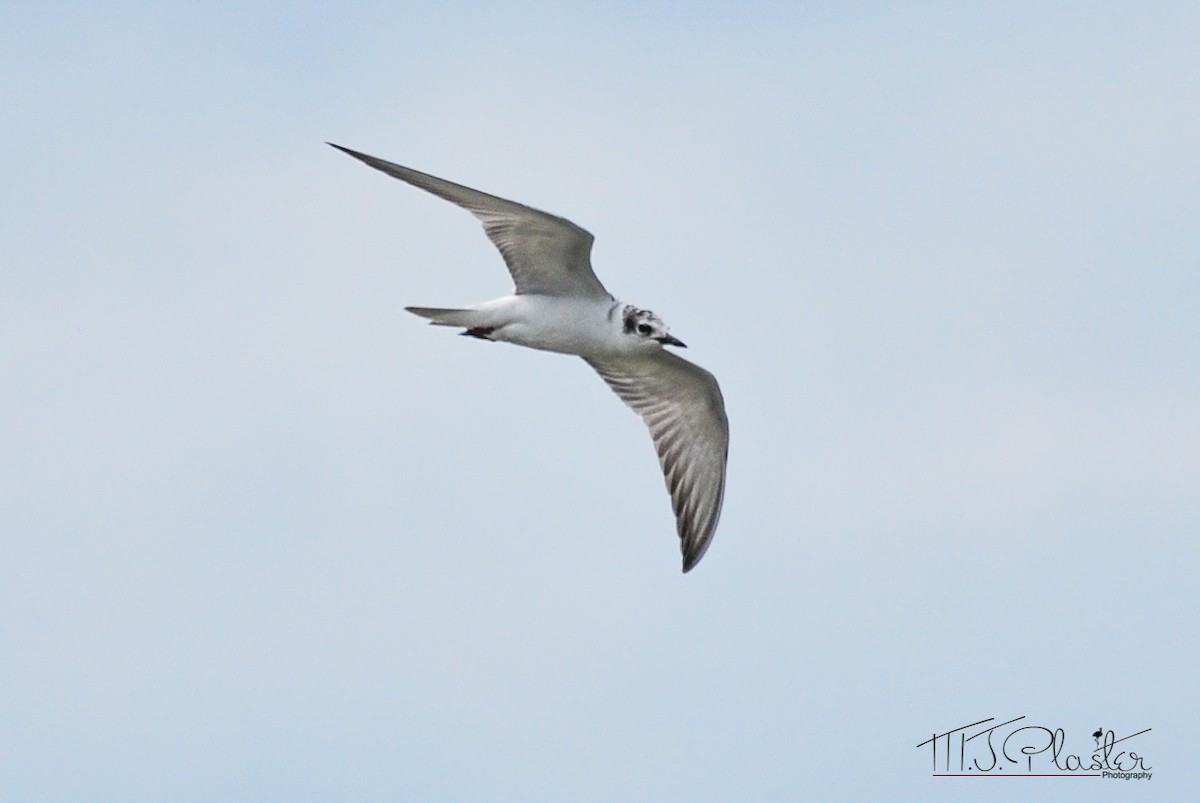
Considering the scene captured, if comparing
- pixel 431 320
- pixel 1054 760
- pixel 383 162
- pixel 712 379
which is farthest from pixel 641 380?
pixel 1054 760

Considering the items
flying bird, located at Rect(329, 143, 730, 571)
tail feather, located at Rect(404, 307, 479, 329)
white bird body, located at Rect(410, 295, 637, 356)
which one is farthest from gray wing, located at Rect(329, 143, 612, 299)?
tail feather, located at Rect(404, 307, 479, 329)

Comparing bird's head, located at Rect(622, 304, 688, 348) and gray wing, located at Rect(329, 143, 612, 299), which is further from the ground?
gray wing, located at Rect(329, 143, 612, 299)

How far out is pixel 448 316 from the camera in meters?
13.4

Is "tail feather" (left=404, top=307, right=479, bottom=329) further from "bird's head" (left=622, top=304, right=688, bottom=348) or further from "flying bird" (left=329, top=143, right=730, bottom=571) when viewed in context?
"bird's head" (left=622, top=304, right=688, bottom=348)

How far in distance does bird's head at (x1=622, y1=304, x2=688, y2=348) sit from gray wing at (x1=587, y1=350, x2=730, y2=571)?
1249mm

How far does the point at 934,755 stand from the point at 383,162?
6428mm

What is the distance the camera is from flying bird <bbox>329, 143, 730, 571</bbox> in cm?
1327

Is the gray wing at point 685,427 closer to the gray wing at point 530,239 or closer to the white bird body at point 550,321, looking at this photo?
the white bird body at point 550,321

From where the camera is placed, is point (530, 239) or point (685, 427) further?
point (685, 427)

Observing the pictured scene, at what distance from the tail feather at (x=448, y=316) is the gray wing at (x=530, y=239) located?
53 centimetres

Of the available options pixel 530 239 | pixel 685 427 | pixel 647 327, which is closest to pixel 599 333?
pixel 647 327

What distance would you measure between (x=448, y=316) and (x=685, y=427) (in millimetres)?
3051

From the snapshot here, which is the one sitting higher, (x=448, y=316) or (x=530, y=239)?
(x=530, y=239)

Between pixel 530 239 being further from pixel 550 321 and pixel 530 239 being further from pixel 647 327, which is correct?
pixel 647 327
